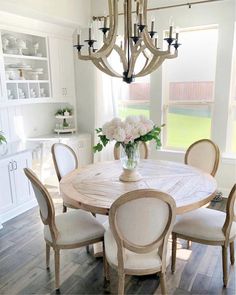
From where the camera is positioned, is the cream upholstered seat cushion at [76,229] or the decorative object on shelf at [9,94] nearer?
the cream upholstered seat cushion at [76,229]

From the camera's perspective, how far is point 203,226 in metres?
2.12

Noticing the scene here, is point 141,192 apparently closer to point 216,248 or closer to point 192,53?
point 216,248

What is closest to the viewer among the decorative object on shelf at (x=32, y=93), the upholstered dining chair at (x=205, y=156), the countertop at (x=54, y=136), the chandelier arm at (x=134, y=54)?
the chandelier arm at (x=134, y=54)

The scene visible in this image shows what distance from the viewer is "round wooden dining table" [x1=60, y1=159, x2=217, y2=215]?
191 centimetres

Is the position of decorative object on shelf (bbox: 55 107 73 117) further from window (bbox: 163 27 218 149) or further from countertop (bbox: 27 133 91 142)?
window (bbox: 163 27 218 149)

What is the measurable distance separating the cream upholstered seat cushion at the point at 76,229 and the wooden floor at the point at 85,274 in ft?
1.33

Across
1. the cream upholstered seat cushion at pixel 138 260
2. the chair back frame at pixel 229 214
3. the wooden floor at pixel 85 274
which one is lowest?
the wooden floor at pixel 85 274

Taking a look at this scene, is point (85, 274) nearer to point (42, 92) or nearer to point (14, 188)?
point (14, 188)

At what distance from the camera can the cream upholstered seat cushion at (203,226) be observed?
80.7 inches

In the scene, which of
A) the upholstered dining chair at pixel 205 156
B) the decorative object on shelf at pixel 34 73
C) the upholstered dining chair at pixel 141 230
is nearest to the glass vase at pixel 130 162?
the upholstered dining chair at pixel 141 230

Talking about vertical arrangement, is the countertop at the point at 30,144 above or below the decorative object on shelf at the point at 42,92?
below

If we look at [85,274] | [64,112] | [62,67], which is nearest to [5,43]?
[62,67]

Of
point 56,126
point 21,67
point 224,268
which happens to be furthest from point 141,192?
point 56,126

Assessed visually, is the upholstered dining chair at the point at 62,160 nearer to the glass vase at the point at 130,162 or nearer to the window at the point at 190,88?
the glass vase at the point at 130,162
